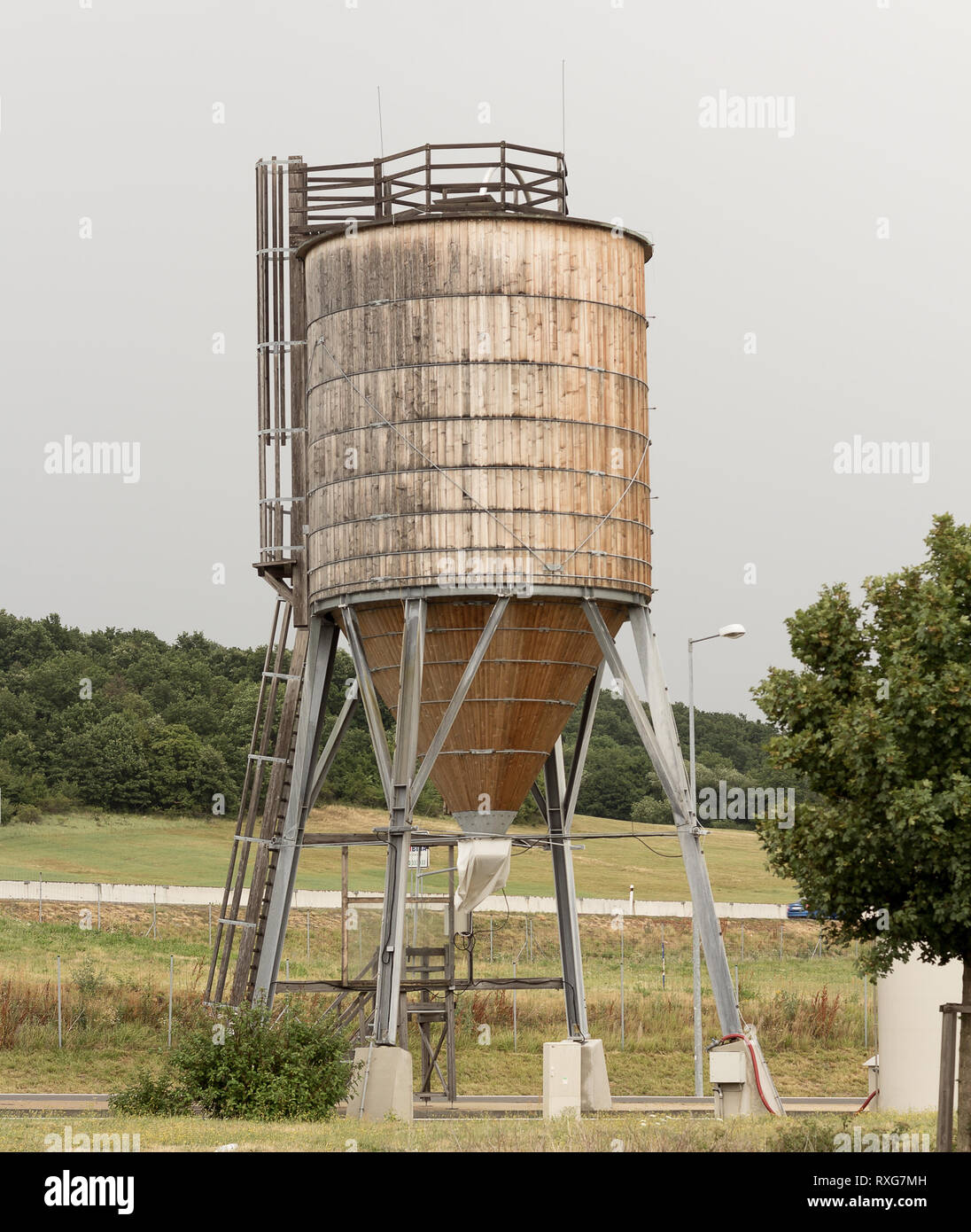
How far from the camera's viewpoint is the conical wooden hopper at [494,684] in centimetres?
3078

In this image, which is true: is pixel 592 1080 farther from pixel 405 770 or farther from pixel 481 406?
pixel 481 406

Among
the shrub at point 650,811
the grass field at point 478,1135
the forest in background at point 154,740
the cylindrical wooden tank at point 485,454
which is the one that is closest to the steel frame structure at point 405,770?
the cylindrical wooden tank at point 485,454

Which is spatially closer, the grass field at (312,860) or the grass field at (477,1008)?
the grass field at (477,1008)

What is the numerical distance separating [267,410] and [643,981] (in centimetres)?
2871

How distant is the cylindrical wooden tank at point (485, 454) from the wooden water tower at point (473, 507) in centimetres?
4

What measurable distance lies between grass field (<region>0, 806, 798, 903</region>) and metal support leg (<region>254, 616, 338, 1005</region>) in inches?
1840

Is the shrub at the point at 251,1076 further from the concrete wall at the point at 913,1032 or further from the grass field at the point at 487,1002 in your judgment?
the concrete wall at the point at 913,1032

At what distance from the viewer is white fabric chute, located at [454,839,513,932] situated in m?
32.5

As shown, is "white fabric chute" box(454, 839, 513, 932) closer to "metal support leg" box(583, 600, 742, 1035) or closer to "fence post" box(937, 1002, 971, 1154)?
"metal support leg" box(583, 600, 742, 1035)

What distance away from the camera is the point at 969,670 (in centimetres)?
1945

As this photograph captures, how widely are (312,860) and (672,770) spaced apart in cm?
6721

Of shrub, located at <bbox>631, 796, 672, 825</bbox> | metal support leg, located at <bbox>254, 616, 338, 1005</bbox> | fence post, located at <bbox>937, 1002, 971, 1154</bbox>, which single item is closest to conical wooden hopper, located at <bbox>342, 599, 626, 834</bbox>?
metal support leg, located at <bbox>254, 616, 338, 1005</bbox>
